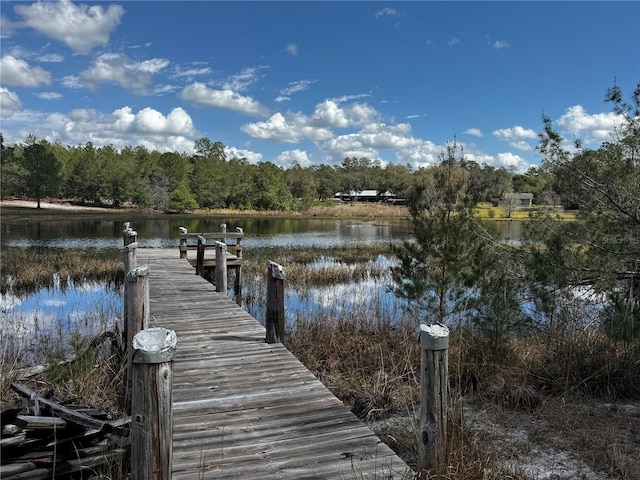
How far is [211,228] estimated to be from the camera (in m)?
43.3

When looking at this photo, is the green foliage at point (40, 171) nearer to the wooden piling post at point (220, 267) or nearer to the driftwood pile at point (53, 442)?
the wooden piling post at point (220, 267)

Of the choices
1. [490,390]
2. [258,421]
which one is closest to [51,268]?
[258,421]

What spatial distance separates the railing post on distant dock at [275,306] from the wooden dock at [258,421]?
0.62ft

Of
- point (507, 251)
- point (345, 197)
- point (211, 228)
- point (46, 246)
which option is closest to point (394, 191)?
point (345, 197)

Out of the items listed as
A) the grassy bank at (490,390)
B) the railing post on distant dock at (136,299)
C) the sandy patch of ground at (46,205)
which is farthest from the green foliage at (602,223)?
the sandy patch of ground at (46,205)

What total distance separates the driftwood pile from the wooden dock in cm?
57

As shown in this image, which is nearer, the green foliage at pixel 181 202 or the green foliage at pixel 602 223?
the green foliage at pixel 602 223

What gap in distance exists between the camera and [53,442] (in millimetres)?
3768

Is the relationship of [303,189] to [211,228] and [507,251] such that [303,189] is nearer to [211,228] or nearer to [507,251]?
[211,228]

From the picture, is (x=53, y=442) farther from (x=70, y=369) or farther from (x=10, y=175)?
(x=10, y=175)

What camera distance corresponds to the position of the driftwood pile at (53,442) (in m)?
3.65

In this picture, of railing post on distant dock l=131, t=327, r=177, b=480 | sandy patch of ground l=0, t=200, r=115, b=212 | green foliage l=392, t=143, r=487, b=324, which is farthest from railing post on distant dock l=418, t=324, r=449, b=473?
sandy patch of ground l=0, t=200, r=115, b=212

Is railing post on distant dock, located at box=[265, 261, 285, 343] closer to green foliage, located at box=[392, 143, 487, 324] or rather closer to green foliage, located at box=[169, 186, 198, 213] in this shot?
green foliage, located at box=[392, 143, 487, 324]

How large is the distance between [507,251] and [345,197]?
9735 cm
